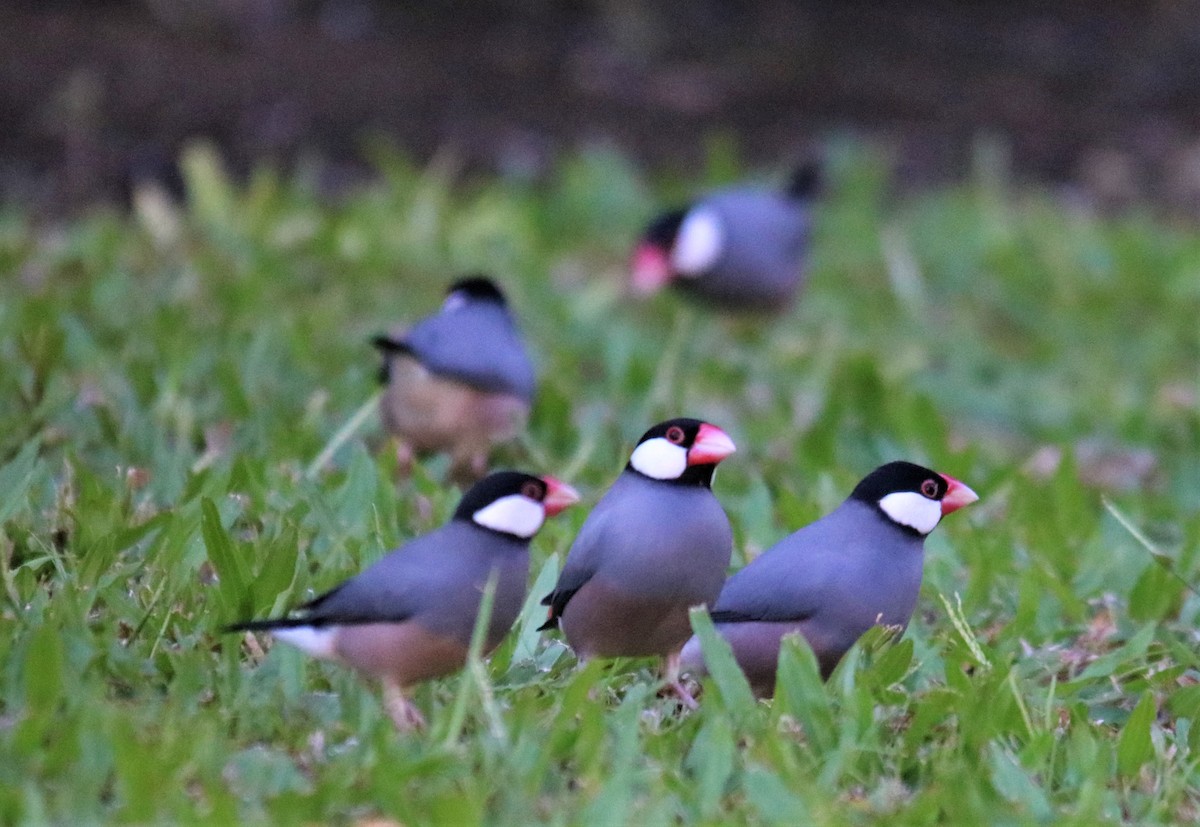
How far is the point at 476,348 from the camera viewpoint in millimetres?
4066

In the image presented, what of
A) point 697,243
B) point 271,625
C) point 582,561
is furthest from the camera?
point 697,243

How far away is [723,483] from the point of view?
423 cm

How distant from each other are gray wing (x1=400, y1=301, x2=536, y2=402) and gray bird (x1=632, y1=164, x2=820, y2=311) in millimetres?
1968

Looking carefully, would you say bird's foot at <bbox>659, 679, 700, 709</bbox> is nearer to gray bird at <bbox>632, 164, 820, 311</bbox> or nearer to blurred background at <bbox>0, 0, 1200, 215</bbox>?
gray bird at <bbox>632, 164, 820, 311</bbox>

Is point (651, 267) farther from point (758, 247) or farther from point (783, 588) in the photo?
point (783, 588)

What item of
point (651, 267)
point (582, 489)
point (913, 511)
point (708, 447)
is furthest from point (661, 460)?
point (651, 267)

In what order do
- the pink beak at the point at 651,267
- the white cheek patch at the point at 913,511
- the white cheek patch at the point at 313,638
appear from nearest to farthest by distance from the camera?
the white cheek patch at the point at 313,638
the white cheek patch at the point at 913,511
the pink beak at the point at 651,267

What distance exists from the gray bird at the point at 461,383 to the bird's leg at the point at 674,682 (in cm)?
132

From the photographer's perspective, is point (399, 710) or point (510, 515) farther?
point (510, 515)

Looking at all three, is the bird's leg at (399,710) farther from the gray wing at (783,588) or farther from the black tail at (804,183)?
the black tail at (804,183)

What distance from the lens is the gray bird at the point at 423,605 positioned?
2.44 meters

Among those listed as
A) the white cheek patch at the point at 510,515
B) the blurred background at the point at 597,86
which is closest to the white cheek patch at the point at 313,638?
the white cheek patch at the point at 510,515

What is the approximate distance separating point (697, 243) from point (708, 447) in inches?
143

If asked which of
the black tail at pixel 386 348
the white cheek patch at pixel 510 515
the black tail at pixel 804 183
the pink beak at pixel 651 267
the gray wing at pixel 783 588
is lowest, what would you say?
the gray wing at pixel 783 588
